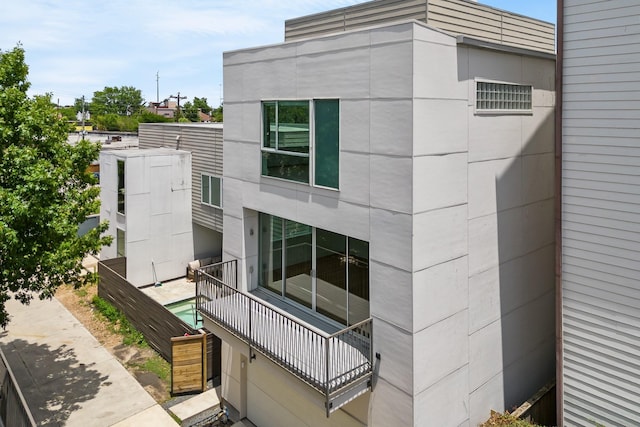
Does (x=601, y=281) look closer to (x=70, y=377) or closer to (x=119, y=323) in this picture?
(x=70, y=377)

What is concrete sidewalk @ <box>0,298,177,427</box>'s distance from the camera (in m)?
11.7

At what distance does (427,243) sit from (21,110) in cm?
877

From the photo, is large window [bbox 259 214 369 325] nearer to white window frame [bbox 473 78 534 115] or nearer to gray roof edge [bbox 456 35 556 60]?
white window frame [bbox 473 78 534 115]

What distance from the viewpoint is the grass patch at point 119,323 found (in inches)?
613

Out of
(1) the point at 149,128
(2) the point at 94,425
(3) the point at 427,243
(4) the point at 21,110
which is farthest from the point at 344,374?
(1) the point at 149,128

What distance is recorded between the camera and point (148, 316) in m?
15.3

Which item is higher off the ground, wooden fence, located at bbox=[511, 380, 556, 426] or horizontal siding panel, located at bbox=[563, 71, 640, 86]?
horizontal siding panel, located at bbox=[563, 71, 640, 86]

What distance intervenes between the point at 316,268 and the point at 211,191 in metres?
10.8

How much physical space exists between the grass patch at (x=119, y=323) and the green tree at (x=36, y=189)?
15.8 feet

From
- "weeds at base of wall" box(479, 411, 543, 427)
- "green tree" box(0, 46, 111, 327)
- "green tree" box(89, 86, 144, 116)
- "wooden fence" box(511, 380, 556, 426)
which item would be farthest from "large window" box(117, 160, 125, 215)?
"green tree" box(89, 86, 144, 116)

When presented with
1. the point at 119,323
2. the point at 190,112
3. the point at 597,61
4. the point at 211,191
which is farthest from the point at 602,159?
the point at 190,112

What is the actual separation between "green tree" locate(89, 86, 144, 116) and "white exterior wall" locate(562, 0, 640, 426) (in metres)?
119

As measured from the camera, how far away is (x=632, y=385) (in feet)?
25.5

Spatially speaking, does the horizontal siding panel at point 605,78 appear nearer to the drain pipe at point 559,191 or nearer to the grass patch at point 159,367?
the drain pipe at point 559,191
